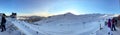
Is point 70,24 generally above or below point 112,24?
below

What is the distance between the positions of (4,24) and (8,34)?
32.5 inches

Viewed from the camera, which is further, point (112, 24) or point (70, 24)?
point (70, 24)

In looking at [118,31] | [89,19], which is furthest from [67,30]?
[118,31]

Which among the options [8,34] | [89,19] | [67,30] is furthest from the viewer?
[89,19]

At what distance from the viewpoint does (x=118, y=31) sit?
21469mm

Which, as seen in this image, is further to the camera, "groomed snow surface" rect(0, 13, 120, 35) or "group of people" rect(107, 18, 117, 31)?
"groomed snow surface" rect(0, 13, 120, 35)

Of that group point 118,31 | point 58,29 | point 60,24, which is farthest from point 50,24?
point 118,31

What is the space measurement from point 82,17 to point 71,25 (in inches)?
164

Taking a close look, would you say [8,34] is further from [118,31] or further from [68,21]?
[68,21]

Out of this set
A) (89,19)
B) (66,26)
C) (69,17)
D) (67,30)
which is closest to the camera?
(67,30)

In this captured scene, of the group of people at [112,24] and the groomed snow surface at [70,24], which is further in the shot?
the groomed snow surface at [70,24]

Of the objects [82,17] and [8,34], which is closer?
[8,34]

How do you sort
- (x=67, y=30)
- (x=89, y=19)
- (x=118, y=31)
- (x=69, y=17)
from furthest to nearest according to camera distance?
(x=69, y=17) → (x=89, y=19) → (x=67, y=30) → (x=118, y=31)

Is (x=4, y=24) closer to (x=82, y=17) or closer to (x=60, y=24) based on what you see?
(x=60, y=24)
